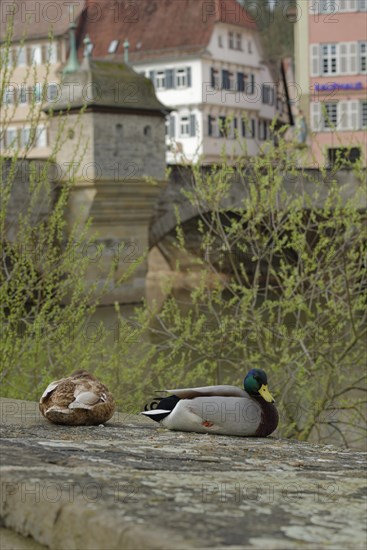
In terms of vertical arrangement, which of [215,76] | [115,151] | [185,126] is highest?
[215,76]

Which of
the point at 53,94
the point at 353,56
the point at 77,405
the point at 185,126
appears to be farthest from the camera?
the point at 185,126

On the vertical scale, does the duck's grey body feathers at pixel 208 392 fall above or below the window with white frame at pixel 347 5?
below

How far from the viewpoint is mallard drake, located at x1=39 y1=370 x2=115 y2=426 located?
3.22m

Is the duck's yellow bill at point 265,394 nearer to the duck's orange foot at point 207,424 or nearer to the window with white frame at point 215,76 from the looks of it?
the duck's orange foot at point 207,424

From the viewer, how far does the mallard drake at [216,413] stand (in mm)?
3486

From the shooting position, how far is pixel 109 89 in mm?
21219

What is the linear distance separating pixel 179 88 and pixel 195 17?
2.19 meters

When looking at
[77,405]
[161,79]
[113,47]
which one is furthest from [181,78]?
[77,405]

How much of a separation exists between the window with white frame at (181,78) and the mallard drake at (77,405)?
1456 inches

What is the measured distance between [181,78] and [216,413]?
37.0 m

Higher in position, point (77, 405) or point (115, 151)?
point (115, 151)

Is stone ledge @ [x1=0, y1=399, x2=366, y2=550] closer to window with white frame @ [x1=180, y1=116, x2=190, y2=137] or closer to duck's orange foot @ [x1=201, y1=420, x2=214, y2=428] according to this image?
duck's orange foot @ [x1=201, y1=420, x2=214, y2=428]

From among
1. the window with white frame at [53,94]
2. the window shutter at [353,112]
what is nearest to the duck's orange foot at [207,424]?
the window with white frame at [53,94]

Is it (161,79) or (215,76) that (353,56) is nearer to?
(215,76)
